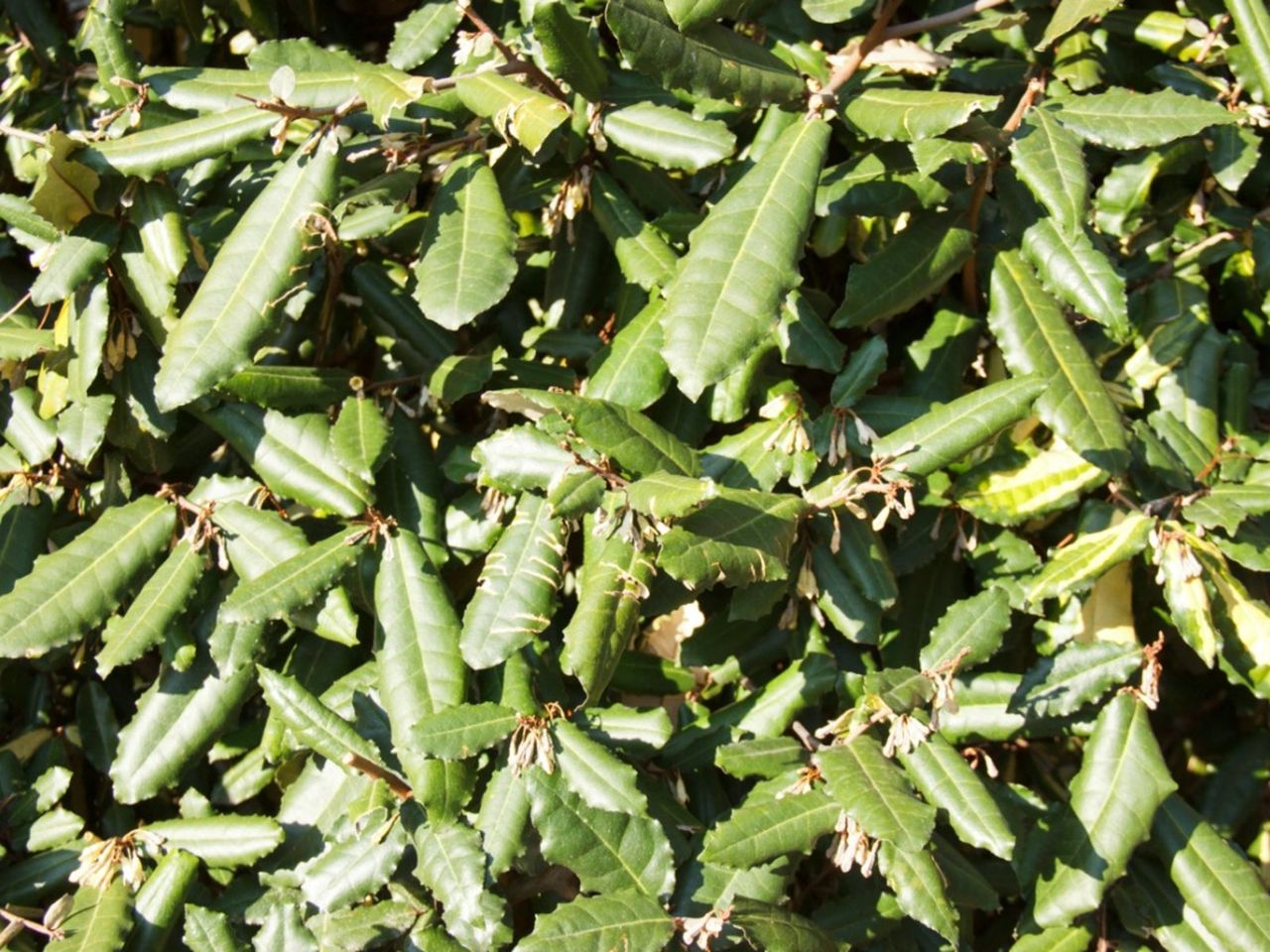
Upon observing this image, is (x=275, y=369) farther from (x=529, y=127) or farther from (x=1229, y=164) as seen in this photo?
(x=1229, y=164)

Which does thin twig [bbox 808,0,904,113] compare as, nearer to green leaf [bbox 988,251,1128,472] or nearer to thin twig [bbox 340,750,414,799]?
green leaf [bbox 988,251,1128,472]

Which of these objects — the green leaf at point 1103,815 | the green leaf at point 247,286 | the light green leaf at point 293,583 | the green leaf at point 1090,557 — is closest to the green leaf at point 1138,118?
the green leaf at point 1090,557

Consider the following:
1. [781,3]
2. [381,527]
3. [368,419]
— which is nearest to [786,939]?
[381,527]

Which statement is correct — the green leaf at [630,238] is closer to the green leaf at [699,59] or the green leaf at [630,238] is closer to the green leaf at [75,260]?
the green leaf at [699,59]

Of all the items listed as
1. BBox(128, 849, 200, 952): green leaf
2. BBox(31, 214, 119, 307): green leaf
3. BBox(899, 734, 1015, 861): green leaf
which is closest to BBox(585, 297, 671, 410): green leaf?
BBox(899, 734, 1015, 861): green leaf

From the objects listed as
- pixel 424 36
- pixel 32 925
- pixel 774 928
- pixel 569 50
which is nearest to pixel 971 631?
pixel 774 928

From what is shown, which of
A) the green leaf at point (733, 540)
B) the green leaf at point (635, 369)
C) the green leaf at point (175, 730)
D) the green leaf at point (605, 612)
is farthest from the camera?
the green leaf at point (175, 730)
